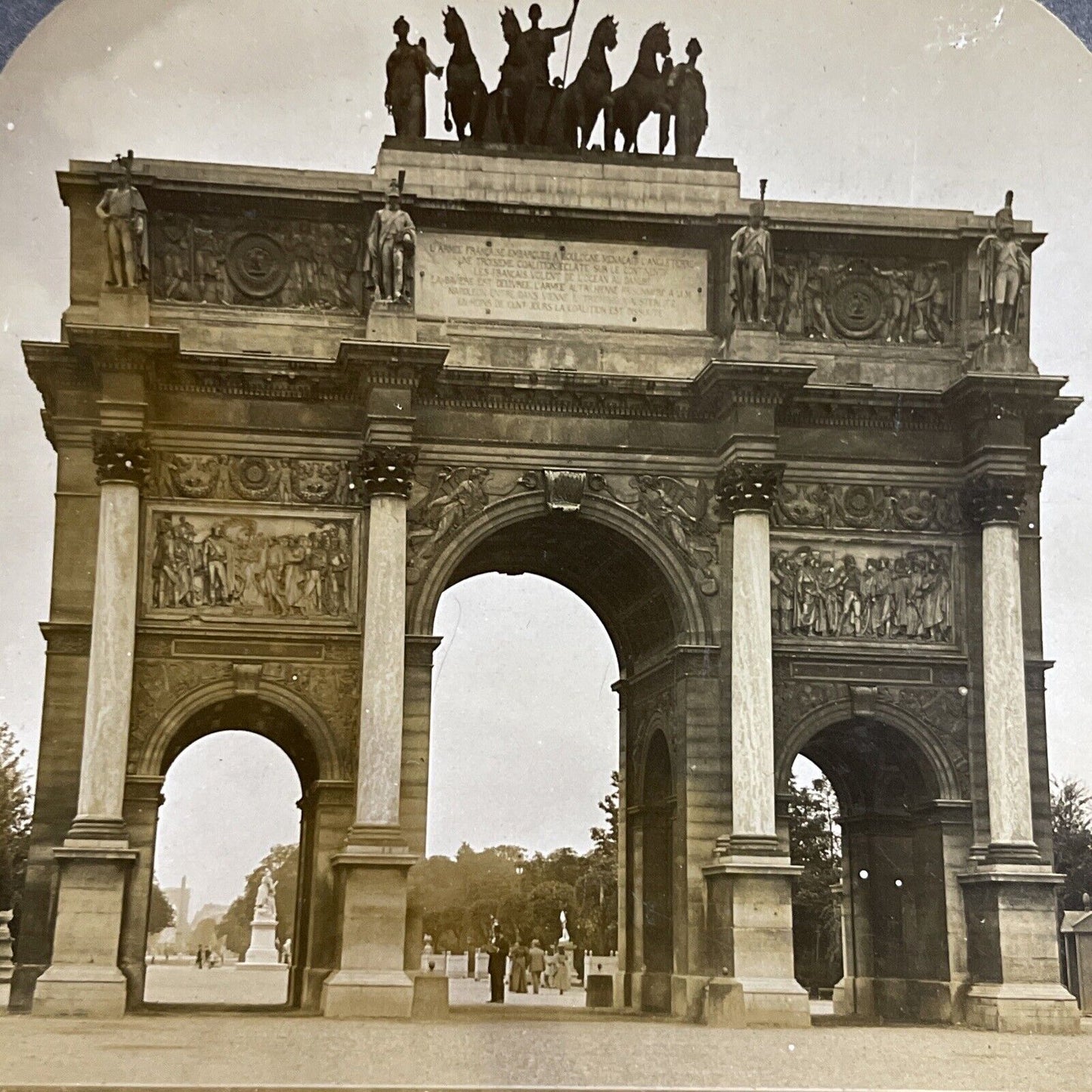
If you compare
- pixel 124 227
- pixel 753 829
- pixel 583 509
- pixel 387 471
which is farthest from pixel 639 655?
pixel 124 227

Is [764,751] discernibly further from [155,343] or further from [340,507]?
[155,343]

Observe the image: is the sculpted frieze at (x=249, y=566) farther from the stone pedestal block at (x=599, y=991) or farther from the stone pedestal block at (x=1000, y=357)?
the stone pedestal block at (x=1000, y=357)

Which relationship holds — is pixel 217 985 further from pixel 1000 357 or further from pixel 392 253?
pixel 1000 357

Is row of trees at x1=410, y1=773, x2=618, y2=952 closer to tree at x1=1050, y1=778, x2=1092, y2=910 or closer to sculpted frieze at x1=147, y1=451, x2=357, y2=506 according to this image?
tree at x1=1050, y1=778, x2=1092, y2=910

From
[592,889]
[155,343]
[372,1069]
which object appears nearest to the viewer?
[372,1069]

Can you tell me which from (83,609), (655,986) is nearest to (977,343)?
(655,986)
